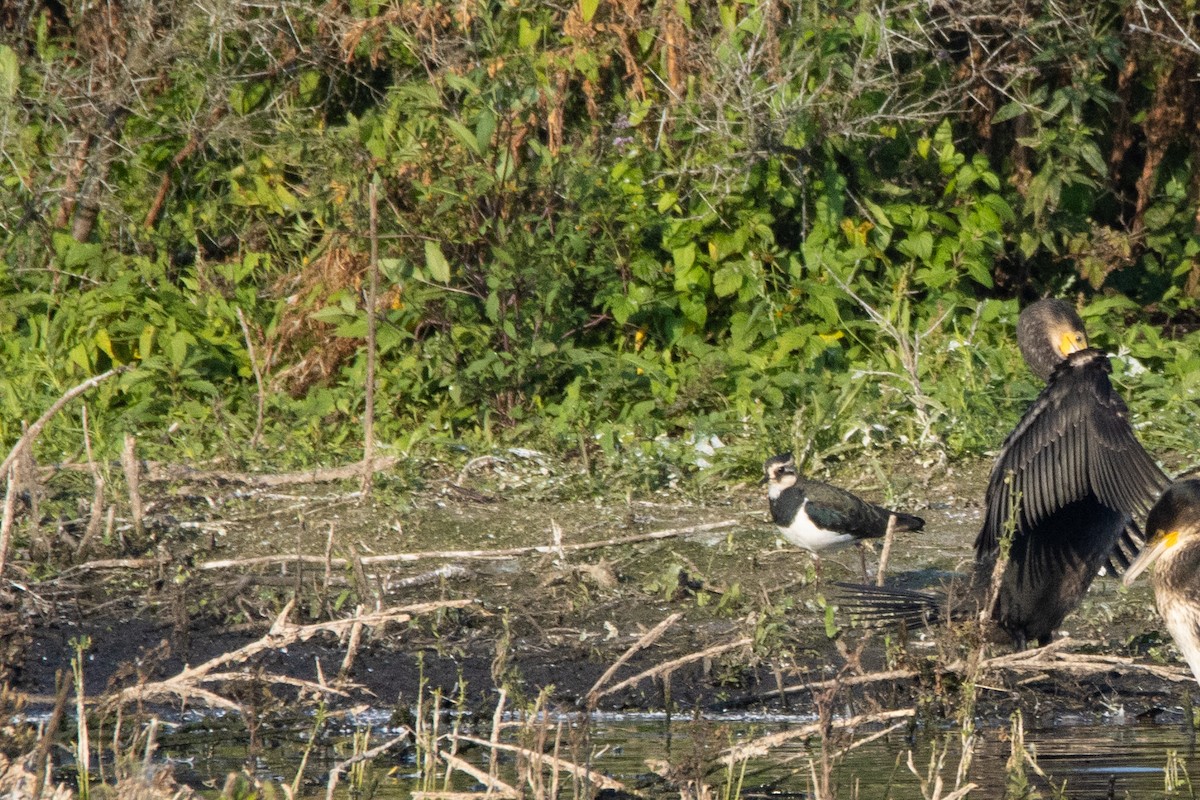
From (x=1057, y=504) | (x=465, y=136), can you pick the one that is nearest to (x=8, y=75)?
(x=465, y=136)

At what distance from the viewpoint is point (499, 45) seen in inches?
317

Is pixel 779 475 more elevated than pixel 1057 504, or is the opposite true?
pixel 1057 504

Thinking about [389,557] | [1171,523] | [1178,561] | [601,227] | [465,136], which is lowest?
[389,557]

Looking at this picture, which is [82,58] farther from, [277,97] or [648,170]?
[648,170]

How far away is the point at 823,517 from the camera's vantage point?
18.7 ft

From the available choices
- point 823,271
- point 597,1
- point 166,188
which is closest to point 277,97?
point 166,188

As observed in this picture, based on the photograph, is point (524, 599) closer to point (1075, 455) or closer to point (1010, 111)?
point (1075, 455)

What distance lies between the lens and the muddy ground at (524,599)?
4969 millimetres

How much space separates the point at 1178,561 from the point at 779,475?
5.19 ft

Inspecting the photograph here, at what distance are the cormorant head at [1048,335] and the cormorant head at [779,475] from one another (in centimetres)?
88

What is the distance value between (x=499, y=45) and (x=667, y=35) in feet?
2.71

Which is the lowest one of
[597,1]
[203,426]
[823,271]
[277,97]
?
[203,426]

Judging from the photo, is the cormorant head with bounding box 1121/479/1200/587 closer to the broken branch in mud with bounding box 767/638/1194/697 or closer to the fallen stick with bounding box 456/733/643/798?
the broken branch in mud with bounding box 767/638/1194/697

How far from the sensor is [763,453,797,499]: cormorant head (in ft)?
19.5
